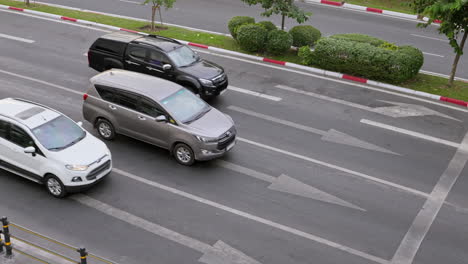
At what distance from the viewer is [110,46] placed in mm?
18531

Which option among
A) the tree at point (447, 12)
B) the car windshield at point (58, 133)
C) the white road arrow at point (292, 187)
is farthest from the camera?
the tree at point (447, 12)

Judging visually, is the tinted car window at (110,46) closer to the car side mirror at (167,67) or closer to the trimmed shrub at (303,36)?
the car side mirror at (167,67)

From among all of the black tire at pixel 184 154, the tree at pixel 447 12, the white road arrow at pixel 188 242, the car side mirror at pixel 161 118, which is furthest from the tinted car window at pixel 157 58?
the tree at pixel 447 12

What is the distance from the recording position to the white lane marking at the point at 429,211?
1116 cm

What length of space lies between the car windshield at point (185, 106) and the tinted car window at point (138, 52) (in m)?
3.68

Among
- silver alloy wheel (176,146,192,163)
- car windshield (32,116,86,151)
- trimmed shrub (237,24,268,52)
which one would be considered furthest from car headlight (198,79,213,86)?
trimmed shrub (237,24,268,52)

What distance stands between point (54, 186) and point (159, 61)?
6.76 metres

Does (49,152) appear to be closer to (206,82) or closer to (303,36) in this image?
(206,82)

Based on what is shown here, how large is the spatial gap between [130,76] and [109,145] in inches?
84.8

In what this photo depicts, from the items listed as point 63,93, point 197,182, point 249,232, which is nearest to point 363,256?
point 249,232

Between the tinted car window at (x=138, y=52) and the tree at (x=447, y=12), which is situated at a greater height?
the tree at (x=447, y=12)

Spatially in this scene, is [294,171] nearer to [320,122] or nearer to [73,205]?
[320,122]

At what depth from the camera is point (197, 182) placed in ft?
43.7

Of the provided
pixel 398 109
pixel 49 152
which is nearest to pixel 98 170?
pixel 49 152
